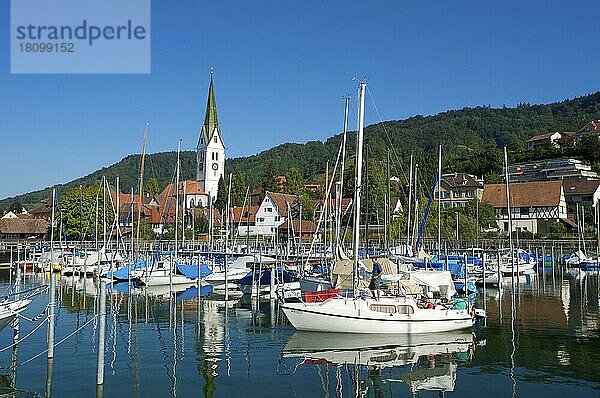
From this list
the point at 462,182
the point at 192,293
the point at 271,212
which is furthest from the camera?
the point at 462,182

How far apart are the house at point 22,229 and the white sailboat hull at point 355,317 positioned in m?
92.4

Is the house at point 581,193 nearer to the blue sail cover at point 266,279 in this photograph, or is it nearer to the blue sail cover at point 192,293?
the blue sail cover at point 266,279

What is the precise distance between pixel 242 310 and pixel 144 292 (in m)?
11.8

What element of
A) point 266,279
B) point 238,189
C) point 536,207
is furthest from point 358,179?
point 238,189

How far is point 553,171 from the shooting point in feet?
464

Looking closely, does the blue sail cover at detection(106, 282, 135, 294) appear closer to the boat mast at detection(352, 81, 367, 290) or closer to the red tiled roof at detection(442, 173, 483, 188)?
the boat mast at detection(352, 81, 367, 290)

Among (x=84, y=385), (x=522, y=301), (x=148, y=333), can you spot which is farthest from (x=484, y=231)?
(x=84, y=385)

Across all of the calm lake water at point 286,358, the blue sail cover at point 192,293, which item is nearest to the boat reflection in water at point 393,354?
the calm lake water at point 286,358

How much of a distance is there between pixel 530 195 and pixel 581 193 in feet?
41.2

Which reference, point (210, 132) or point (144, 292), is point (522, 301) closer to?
point (144, 292)

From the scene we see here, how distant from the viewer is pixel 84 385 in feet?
69.1

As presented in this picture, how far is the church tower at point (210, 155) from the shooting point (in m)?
157

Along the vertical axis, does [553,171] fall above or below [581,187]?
above

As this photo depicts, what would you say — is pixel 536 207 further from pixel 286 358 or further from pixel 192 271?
pixel 286 358
